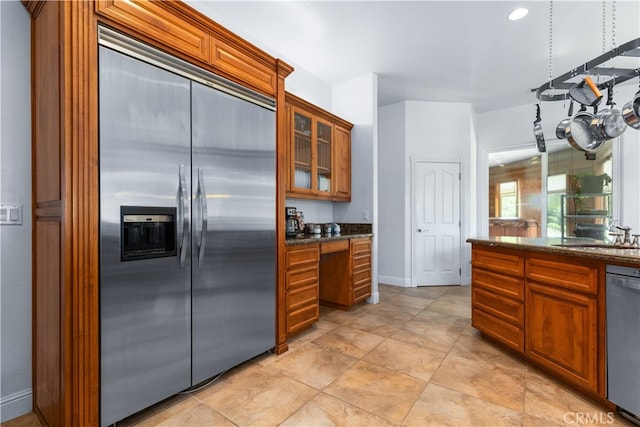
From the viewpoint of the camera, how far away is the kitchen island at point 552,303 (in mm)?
1779

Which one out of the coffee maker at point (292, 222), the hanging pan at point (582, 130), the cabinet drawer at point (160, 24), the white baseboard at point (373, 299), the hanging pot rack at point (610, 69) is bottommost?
the white baseboard at point (373, 299)

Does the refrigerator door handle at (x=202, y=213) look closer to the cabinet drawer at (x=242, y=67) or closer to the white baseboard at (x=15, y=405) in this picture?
the cabinet drawer at (x=242, y=67)

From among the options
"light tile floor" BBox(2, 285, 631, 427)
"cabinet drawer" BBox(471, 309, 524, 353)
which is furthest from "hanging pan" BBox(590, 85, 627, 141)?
"light tile floor" BBox(2, 285, 631, 427)

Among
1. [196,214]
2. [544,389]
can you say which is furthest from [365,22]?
[544,389]

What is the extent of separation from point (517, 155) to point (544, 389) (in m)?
4.31

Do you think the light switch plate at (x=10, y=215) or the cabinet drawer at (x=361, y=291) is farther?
the cabinet drawer at (x=361, y=291)

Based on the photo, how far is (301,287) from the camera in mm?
2738

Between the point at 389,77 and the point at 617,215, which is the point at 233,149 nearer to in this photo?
the point at 389,77

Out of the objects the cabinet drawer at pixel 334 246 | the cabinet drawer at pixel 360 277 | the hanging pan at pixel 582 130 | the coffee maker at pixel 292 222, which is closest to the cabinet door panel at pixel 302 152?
the coffee maker at pixel 292 222

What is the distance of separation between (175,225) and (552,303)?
2.52 meters

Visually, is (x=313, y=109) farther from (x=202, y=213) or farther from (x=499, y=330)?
(x=499, y=330)

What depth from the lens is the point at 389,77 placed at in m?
4.02

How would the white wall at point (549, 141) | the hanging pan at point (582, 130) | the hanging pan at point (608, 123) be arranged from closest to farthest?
1. the hanging pan at point (608, 123)
2. the hanging pan at point (582, 130)
3. the white wall at point (549, 141)

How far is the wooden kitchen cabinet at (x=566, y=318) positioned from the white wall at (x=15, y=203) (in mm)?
3281
